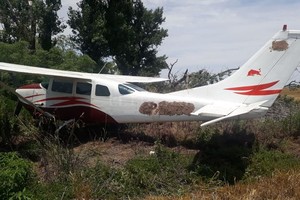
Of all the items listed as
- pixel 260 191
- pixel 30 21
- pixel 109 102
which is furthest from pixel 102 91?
pixel 30 21

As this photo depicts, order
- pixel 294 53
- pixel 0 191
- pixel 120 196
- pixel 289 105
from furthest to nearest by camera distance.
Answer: pixel 289 105
pixel 294 53
pixel 120 196
pixel 0 191

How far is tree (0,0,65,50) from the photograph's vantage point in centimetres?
2178

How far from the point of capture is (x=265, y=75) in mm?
9266

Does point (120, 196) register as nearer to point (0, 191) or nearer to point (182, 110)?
point (0, 191)

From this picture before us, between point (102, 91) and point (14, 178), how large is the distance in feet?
16.0

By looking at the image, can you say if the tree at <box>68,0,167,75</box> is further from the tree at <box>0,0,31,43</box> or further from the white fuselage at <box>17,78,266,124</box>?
the white fuselage at <box>17,78,266,124</box>

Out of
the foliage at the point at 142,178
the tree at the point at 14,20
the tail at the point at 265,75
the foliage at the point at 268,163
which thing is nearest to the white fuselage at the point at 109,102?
the tail at the point at 265,75

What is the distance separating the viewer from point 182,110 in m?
9.57

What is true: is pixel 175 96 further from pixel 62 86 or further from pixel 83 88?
pixel 62 86

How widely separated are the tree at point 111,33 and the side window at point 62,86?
932 cm

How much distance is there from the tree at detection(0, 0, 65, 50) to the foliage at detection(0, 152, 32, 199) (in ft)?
49.5

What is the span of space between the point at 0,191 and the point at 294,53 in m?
6.43

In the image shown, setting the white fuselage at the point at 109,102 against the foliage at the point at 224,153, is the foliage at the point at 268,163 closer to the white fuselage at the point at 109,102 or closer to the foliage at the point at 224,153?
the foliage at the point at 224,153

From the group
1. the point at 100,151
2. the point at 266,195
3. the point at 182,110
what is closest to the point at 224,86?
the point at 182,110
